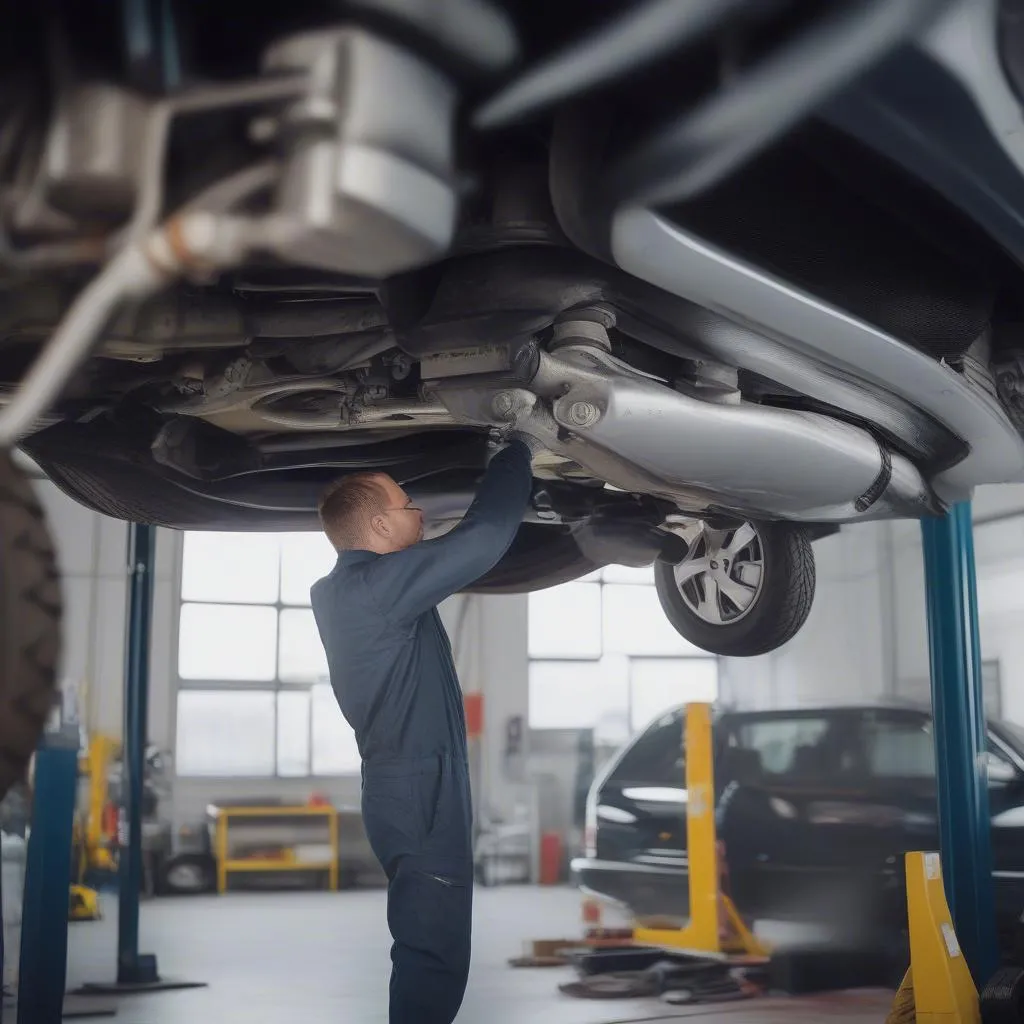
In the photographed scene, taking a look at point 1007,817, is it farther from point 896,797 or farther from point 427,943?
point 427,943

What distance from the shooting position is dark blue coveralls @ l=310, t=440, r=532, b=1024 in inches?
75.6

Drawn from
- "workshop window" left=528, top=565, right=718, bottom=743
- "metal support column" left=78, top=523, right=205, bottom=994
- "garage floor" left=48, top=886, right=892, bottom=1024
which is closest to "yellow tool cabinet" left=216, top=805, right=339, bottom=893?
"garage floor" left=48, top=886, right=892, bottom=1024

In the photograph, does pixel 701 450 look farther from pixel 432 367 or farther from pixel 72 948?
pixel 72 948

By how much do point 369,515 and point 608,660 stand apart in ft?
30.3

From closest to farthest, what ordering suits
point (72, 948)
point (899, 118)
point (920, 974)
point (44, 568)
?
1. point (899, 118)
2. point (44, 568)
3. point (920, 974)
4. point (72, 948)

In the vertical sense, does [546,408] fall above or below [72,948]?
above

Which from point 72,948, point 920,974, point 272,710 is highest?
point 272,710

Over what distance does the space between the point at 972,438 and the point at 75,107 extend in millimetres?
1371

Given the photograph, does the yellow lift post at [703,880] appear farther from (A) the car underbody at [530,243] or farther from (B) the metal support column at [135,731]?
(A) the car underbody at [530,243]

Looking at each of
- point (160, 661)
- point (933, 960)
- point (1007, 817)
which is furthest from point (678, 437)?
point (160, 661)

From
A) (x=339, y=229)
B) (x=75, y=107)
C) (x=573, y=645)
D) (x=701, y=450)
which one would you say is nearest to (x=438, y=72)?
(x=339, y=229)

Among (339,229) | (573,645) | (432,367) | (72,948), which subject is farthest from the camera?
(573,645)

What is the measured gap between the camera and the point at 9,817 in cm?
703

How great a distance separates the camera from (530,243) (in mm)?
1370
